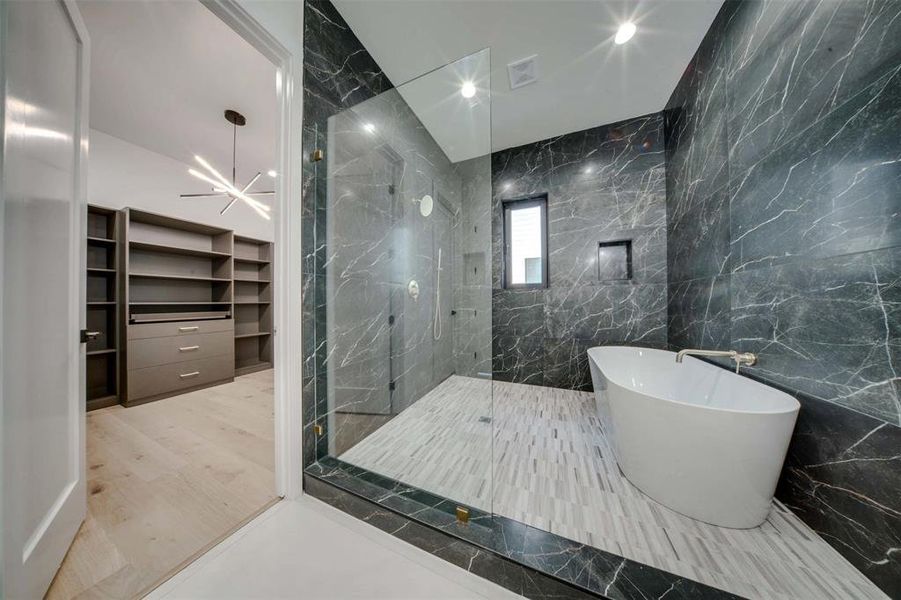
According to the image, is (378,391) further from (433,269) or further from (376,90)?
(376,90)

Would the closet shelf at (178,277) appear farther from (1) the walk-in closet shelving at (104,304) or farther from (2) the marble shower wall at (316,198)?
(2) the marble shower wall at (316,198)

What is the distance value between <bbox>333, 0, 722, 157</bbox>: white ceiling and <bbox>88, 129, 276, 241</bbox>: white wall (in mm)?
1304

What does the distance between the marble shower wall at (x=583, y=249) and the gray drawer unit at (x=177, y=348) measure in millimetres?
3238

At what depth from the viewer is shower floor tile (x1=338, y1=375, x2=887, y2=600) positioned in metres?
0.94

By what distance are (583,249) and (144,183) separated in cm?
469

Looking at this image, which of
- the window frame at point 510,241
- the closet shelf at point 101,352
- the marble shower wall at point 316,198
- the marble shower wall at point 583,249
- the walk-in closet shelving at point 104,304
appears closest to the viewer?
the marble shower wall at point 316,198

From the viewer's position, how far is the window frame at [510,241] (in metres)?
2.89

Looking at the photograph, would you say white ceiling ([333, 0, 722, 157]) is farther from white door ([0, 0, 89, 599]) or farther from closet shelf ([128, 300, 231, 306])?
closet shelf ([128, 300, 231, 306])

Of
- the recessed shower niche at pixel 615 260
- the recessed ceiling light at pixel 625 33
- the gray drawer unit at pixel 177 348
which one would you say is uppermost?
the recessed ceiling light at pixel 625 33

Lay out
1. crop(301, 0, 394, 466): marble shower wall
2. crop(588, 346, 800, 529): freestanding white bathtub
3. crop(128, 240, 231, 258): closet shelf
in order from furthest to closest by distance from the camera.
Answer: crop(128, 240, 231, 258): closet shelf < crop(301, 0, 394, 466): marble shower wall < crop(588, 346, 800, 529): freestanding white bathtub

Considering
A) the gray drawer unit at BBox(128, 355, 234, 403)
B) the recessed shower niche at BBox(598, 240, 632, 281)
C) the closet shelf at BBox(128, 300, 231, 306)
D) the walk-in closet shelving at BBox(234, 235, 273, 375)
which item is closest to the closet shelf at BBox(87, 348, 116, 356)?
the gray drawer unit at BBox(128, 355, 234, 403)

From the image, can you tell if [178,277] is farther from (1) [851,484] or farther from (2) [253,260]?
(1) [851,484]

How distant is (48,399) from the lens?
89 centimetres

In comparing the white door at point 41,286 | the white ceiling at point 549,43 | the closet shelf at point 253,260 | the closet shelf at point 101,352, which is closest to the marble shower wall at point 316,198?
the white ceiling at point 549,43
